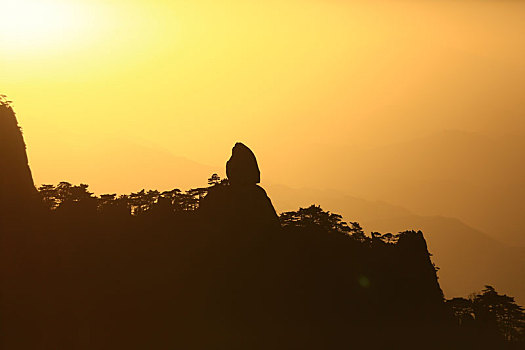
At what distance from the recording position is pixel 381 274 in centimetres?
8025

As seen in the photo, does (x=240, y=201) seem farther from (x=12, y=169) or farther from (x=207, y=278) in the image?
(x=12, y=169)

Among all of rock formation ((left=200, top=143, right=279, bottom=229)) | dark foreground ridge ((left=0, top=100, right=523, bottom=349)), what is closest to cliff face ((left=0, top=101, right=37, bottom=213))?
dark foreground ridge ((left=0, top=100, right=523, bottom=349))

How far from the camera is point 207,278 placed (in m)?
73.4

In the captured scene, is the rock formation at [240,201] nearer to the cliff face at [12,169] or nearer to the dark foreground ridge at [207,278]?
the dark foreground ridge at [207,278]

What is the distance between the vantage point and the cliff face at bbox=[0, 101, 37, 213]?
2896 inches

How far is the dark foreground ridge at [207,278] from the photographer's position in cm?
6581

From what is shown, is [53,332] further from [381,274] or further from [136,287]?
[381,274]

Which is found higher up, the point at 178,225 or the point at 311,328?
the point at 178,225

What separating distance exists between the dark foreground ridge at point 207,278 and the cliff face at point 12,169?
0.46 ft

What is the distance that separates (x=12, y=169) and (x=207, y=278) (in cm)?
2571

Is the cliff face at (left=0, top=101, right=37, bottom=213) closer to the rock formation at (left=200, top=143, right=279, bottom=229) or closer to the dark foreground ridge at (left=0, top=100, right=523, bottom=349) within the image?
the dark foreground ridge at (left=0, top=100, right=523, bottom=349)

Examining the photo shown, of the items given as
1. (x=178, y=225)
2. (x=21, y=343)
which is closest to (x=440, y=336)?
(x=178, y=225)

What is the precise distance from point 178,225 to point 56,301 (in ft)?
61.1

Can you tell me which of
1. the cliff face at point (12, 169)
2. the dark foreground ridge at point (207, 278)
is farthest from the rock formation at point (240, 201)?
the cliff face at point (12, 169)
